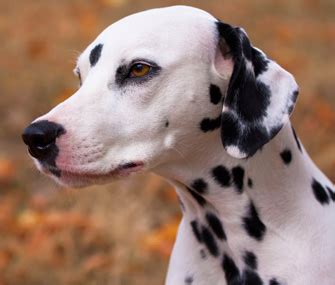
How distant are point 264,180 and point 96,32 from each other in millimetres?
5805

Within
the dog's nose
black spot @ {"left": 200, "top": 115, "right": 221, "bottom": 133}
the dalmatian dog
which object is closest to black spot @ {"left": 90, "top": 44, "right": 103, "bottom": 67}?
the dalmatian dog

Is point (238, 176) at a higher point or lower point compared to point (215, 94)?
lower

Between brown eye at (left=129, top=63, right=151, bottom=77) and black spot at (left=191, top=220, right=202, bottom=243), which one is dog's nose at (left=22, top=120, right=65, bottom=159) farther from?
black spot at (left=191, top=220, right=202, bottom=243)

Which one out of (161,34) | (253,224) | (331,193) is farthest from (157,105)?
(331,193)

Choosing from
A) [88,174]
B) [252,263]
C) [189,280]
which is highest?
[88,174]

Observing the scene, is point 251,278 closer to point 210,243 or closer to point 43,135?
point 210,243

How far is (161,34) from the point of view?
11.1 feet

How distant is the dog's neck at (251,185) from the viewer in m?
3.47

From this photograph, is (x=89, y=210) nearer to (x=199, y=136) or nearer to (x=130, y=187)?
(x=130, y=187)

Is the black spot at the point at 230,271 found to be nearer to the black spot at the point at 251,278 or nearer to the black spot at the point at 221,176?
the black spot at the point at 251,278

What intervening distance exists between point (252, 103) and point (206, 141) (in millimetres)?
226

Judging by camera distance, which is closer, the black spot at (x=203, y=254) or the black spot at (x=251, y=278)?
the black spot at (x=251, y=278)

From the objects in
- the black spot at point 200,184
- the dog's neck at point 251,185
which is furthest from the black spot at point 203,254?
the black spot at point 200,184

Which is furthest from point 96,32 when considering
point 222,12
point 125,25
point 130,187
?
point 125,25
